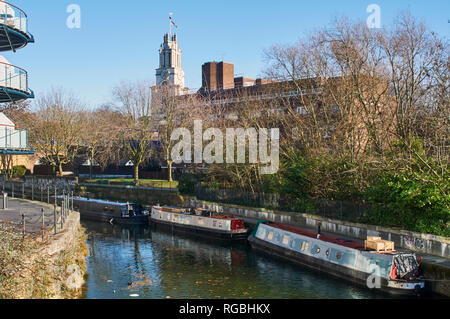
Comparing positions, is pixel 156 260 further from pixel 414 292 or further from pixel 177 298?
pixel 414 292

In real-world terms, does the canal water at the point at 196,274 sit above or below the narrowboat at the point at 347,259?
below

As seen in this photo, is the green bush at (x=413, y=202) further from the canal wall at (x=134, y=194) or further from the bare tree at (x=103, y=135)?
the bare tree at (x=103, y=135)

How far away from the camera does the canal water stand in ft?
66.1

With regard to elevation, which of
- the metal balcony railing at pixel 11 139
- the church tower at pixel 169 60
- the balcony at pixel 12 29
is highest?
the church tower at pixel 169 60

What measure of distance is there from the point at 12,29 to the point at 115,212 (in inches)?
788

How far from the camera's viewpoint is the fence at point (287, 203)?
95.8 feet

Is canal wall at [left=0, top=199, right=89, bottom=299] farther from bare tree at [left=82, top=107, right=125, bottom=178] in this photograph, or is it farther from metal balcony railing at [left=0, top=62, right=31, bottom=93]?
bare tree at [left=82, top=107, right=125, bottom=178]

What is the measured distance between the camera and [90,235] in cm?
3509

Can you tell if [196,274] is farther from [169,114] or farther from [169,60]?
[169,60]

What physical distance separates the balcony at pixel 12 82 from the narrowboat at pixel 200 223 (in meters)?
15.0

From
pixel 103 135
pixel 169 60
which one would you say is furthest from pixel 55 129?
pixel 169 60

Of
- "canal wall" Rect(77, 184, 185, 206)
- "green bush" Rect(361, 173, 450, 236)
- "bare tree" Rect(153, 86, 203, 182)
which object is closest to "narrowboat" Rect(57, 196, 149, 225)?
"canal wall" Rect(77, 184, 185, 206)

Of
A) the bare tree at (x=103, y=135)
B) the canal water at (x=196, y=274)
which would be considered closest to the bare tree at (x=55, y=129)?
the bare tree at (x=103, y=135)
